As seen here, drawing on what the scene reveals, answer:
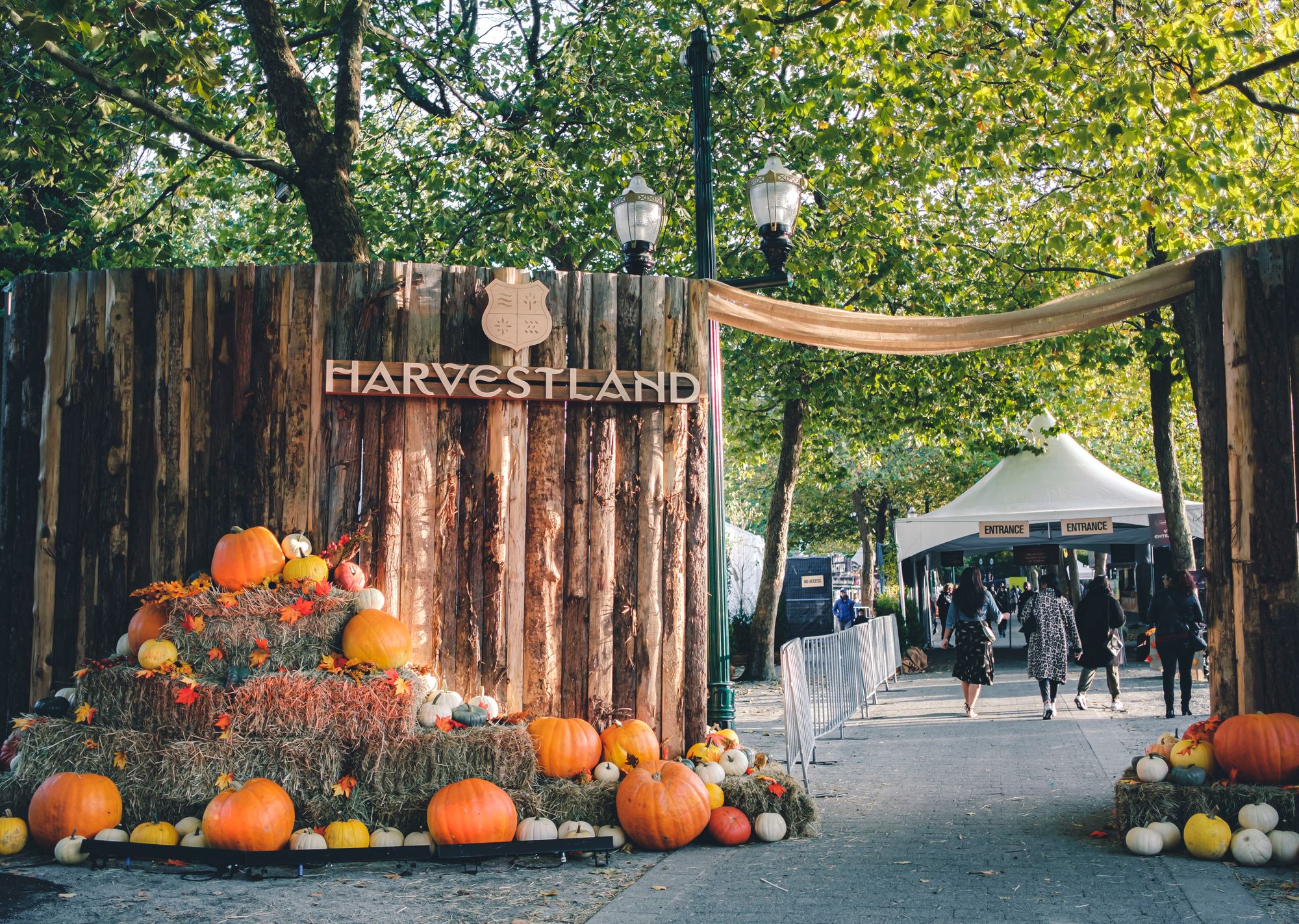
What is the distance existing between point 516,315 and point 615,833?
10.8 feet

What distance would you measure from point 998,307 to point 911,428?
4122 mm

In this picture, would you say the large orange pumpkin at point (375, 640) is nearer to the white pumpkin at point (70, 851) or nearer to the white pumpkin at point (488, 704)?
the white pumpkin at point (488, 704)

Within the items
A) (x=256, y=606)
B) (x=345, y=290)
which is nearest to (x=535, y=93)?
(x=345, y=290)

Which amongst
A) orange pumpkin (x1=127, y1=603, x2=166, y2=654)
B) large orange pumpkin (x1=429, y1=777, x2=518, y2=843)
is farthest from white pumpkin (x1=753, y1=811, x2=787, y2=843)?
orange pumpkin (x1=127, y1=603, x2=166, y2=654)

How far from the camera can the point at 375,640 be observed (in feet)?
20.8

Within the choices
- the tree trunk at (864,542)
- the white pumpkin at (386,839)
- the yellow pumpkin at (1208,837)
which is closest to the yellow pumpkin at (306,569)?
the white pumpkin at (386,839)

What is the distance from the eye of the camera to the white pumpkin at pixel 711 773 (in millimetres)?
6809

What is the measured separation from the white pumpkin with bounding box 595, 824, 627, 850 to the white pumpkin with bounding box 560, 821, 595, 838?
2.1 inches

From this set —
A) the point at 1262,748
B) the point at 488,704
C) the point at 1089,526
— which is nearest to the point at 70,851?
the point at 488,704

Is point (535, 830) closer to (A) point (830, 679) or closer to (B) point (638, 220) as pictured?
(B) point (638, 220)

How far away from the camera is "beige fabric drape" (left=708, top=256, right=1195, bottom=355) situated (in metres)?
7.22

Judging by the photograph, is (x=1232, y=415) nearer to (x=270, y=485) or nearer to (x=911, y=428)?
(x=270, y=485)

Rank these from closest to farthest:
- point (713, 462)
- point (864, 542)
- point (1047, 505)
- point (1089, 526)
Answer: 1. point (713, 462)
2. point (1089, 526)
3. point (1047, 505)
4. point (864, 542)

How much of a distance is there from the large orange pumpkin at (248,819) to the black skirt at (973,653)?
9277 mm
